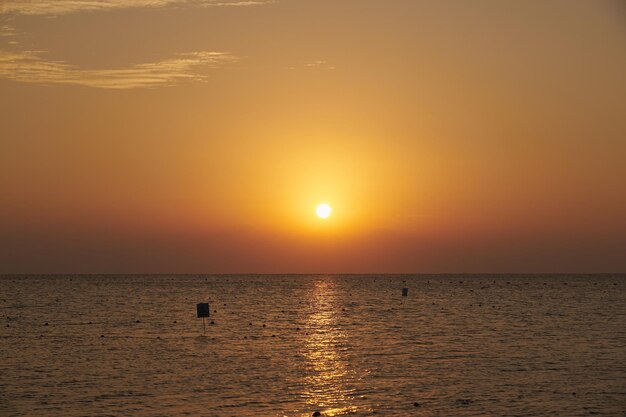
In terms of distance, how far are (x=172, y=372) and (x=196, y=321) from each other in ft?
122

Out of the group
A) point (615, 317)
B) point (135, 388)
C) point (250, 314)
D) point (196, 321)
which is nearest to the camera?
point (135, 388)

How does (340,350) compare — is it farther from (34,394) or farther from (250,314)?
(250,314)

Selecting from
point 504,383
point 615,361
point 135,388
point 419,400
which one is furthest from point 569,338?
point 135,388

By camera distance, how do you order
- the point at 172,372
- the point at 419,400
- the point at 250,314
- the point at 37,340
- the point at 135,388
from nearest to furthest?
the point at 419,400 < the point at 135,388 < the point at 172,372 < the point at 37,340 < the point at 250,314

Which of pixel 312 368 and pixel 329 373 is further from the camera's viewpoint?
pixel 312 368

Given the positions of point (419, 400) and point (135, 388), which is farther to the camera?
point (135, 388)

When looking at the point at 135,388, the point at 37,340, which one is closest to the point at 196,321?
the point at 37,340

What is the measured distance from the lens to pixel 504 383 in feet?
126

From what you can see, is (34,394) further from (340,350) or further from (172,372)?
(340,350)

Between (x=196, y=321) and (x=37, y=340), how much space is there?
22193 mm

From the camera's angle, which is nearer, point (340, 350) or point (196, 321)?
point (340, 350)

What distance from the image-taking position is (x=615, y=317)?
85.3 meters

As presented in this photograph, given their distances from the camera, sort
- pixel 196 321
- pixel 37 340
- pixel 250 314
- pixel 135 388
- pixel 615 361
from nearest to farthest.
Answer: pixel 135 388, pixel 615 361, pixel 37 340, pixel 196 321, pixel 250 314

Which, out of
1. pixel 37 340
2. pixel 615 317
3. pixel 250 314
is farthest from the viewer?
pixel 250 314
